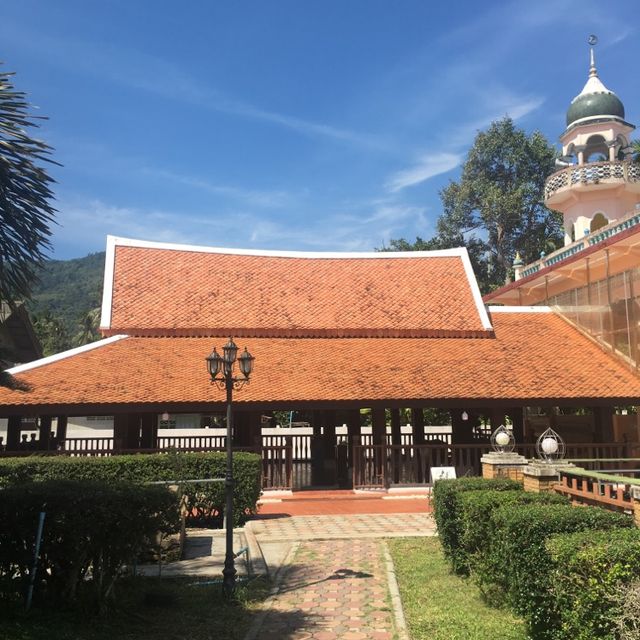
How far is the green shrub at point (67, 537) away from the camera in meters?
6.03

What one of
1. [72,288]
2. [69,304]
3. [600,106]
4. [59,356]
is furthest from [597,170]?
[72,288]

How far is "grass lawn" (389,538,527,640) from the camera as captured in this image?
5.88m

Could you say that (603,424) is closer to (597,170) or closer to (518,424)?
(518,424)

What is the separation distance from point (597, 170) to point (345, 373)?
1331cm

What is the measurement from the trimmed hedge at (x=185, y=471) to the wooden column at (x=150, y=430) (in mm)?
5286

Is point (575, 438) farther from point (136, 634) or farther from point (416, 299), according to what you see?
point (136, 634)

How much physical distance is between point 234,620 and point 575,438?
15617 mm

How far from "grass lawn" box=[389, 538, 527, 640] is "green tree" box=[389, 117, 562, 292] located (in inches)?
1360

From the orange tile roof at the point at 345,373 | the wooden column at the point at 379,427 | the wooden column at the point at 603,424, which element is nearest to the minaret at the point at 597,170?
the orange tile roof at the point at 345,373


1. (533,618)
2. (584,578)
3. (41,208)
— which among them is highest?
(41,208)

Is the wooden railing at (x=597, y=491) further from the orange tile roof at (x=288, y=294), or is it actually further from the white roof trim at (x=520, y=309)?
the white roof trim at (x=520, y=309)

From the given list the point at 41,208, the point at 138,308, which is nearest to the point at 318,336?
the point at 138,308

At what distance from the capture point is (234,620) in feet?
21.4

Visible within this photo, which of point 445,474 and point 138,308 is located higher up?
point 138,308
